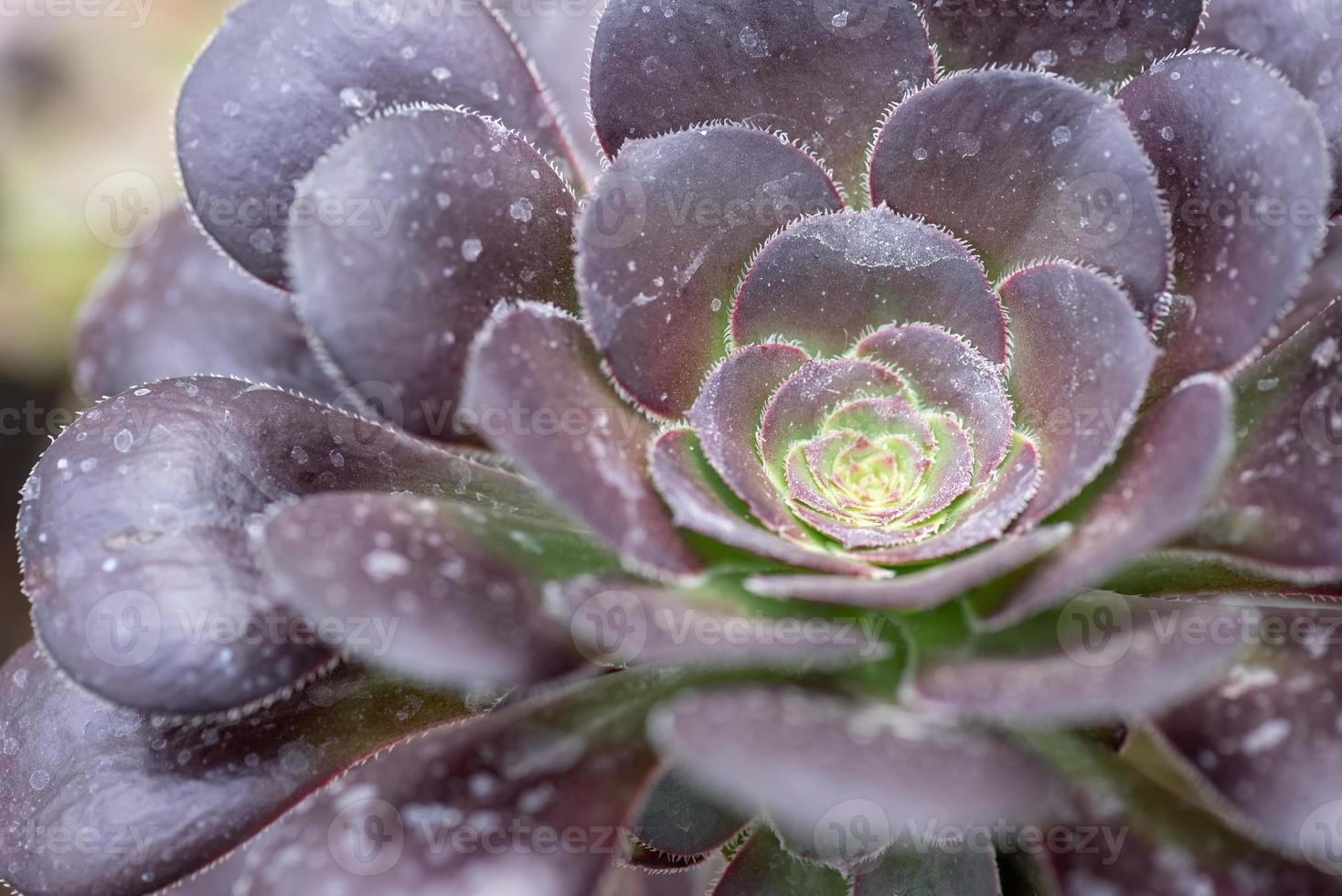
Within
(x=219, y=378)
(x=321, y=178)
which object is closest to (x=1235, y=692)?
(x=321, y=178)

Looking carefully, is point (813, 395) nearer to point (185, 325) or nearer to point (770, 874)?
point (770, 874)

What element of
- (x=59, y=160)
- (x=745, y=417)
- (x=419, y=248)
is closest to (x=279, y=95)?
(x=419, y=248)

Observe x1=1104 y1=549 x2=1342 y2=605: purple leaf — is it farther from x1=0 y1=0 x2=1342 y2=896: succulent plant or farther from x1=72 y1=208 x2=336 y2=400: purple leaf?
x1=72 y1=208 x2=336 y2=400: purple leaf

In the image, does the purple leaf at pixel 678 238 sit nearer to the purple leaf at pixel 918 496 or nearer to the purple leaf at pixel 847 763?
the purple leaf at pixel 918 496

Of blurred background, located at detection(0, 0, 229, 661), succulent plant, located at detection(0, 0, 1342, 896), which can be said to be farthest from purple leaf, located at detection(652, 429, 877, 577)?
blurred background, located at detection(0, 0, 229, 661)

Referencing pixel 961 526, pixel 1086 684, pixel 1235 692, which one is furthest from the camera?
pixel 961 526

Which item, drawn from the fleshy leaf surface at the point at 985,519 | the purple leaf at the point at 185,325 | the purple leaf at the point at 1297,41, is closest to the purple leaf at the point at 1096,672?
the fleshy leaf surface at the point at 985,519

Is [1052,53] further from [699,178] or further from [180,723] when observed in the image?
[180,723]
